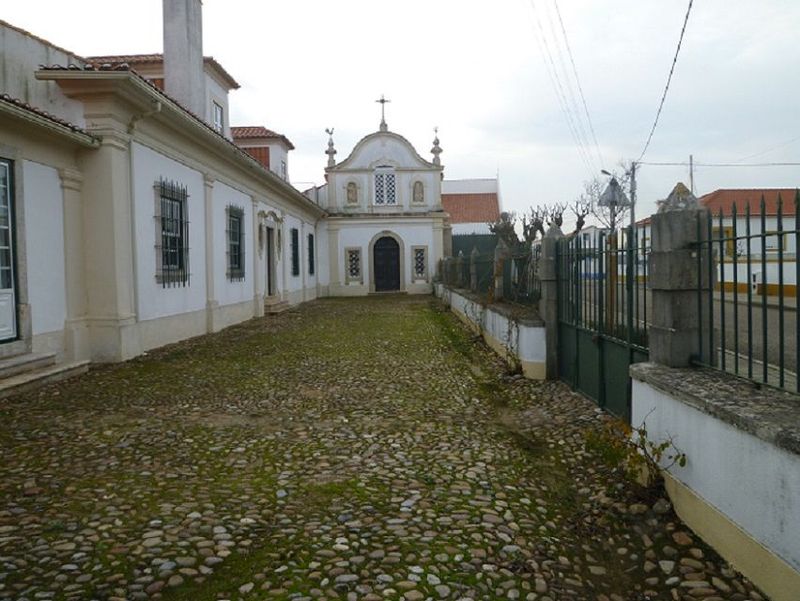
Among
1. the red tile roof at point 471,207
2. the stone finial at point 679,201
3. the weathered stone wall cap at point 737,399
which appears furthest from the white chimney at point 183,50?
the red tile roof at point 471,207

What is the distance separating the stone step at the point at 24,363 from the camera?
7147 millimetres

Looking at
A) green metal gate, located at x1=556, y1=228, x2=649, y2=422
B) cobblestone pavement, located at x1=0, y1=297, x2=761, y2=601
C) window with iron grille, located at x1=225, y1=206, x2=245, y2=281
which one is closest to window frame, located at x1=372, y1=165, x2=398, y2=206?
window with iron grille, located at x1=225, y1=206, x2=245, y2=281

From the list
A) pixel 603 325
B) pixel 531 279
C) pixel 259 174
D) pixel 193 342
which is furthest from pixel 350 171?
pixel 603 325

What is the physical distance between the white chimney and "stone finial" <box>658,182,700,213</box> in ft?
37.8

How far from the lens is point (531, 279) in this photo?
9.41 m

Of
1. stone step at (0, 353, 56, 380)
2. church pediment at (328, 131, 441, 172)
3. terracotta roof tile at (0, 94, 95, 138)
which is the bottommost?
stone step at (0, 353, 56, 380)

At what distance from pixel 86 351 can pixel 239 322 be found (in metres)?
6.25

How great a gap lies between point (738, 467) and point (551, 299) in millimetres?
4772

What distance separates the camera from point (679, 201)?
13.3ft

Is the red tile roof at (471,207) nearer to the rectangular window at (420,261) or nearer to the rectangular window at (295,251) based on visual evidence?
the rectangular window at (420,261)

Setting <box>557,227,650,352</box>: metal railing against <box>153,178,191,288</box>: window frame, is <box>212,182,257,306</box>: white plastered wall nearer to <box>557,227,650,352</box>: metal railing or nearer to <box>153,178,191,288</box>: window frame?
<box>153,178,191,288</box>: window frame

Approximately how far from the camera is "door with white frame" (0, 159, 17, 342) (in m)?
7.43

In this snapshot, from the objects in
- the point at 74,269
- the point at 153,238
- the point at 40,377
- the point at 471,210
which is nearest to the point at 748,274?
the point at 40,377

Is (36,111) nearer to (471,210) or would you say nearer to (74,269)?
(74,269)
